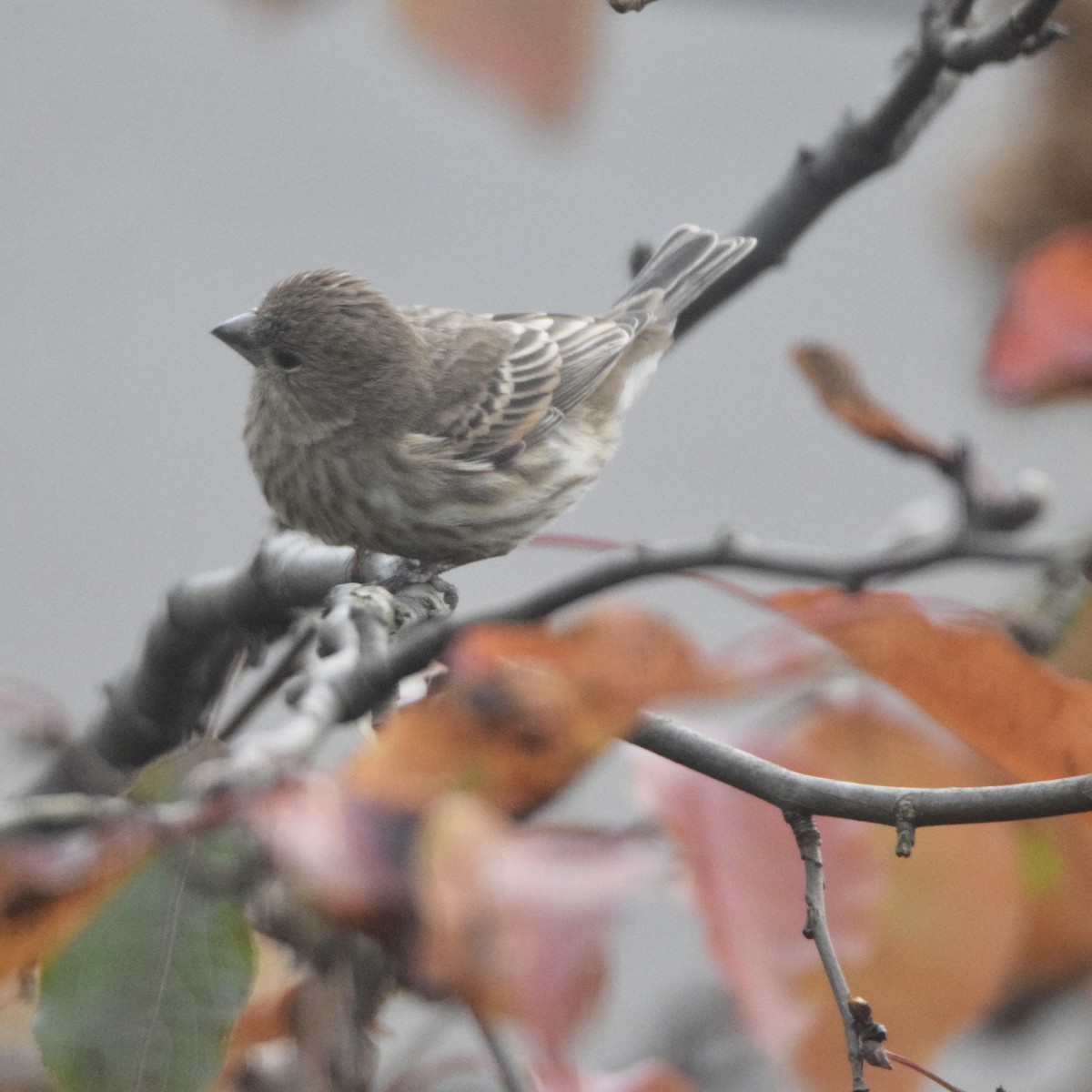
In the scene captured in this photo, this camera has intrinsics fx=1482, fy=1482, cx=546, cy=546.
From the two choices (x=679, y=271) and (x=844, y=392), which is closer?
(x=844, y=392)

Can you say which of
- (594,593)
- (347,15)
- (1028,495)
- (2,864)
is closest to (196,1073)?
(2,864)

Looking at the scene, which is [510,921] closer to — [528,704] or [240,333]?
[528,704]

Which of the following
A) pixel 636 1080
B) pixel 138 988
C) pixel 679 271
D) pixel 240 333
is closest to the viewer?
pixel 138 988

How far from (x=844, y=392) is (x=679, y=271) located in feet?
5.60

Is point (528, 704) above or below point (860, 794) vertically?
above

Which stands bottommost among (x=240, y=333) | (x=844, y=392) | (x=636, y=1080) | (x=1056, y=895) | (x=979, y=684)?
(x=1056, y=895)

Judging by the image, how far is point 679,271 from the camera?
334 cm

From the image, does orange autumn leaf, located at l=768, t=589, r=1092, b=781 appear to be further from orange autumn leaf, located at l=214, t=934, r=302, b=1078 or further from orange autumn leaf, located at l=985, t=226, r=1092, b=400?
orange autumn leaf, located at l=985, t=226, r=1092, b=400

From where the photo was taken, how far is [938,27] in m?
1.95

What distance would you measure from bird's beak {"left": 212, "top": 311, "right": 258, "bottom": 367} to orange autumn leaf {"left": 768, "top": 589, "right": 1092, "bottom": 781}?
1760 mm

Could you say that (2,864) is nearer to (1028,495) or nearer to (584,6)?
(1028,495)

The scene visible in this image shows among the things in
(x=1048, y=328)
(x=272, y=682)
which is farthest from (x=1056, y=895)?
(x=272, y=682)

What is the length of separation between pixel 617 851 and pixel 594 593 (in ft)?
0.86

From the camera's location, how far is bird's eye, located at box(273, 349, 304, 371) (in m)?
2.90
